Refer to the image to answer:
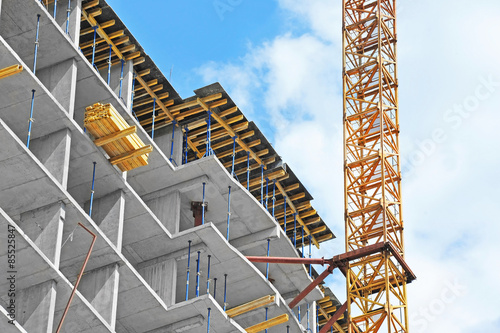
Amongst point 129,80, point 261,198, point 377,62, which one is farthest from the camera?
point 377,62

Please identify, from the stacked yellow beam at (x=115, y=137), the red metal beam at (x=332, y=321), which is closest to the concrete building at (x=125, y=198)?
the stacked yellow beam at (x=115, y=137)

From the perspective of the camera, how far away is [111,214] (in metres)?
48.8

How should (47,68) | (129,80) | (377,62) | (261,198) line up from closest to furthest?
(47,68) → (129,80) → (261,198) → (377,62)

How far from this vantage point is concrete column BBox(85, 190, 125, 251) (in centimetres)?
4822

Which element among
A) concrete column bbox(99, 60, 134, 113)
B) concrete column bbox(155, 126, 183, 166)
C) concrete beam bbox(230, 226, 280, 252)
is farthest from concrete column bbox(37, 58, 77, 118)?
concrete beam bbox(230, 226, 280, 252)

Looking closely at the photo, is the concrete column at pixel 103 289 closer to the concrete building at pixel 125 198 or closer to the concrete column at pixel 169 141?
the concrete building at pixel 125 198

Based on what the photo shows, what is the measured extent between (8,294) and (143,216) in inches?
297

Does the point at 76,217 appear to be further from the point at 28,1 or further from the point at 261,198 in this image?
the point at 261,198

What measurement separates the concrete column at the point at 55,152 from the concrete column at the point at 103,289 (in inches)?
142

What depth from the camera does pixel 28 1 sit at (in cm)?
4688

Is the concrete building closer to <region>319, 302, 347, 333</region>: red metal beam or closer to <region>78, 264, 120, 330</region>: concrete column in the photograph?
<region>78, 264, 120, 330</region>: concrete column

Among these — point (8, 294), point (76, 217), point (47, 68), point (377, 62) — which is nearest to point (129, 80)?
point (47, 68)

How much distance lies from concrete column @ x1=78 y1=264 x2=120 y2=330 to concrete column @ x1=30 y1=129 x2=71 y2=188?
360 centimetres

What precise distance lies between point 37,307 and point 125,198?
720 centimetres
